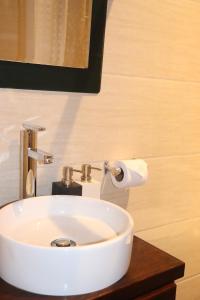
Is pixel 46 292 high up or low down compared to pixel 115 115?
down

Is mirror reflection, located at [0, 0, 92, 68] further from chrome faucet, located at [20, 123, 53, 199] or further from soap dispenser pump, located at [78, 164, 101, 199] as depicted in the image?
soap dispenser pump, located at [78, 164, 101, 199]

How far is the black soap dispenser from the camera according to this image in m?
0.96

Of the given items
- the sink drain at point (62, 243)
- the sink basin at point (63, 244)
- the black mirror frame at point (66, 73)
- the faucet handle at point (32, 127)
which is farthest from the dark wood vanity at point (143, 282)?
the black mirror frame at point (66, 73)

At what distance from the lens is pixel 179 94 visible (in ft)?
4.22

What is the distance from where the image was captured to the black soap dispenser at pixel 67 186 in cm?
96

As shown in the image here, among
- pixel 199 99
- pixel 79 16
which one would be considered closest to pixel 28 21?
pixel 79 16

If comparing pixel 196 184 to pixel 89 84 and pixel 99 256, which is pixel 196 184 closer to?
pixel 89 84

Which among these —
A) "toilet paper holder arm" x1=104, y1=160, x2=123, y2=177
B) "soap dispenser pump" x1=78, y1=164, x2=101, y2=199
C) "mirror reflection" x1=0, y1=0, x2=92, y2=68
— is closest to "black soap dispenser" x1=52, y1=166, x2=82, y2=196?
"soap dispenser pump" x1=78, y1=164, x2=101, y2=199

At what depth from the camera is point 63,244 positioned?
0.80 metres

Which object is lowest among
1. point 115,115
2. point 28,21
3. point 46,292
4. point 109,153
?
point 46,292

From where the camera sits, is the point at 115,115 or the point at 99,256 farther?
the point at 115,115

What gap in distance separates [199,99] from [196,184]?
1.17ft

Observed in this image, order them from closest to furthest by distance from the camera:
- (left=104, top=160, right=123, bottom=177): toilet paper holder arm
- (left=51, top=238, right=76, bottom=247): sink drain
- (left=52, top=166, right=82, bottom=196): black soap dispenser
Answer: (left=51, top=238, right=76, bottom=247): sink drain, (left=52, top=166, right=82, bottom=196): black soap dispenser, (left=104, top=160, right=123, bottom=177): toilet paper holder arm

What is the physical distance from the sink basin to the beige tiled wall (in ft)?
0.40
